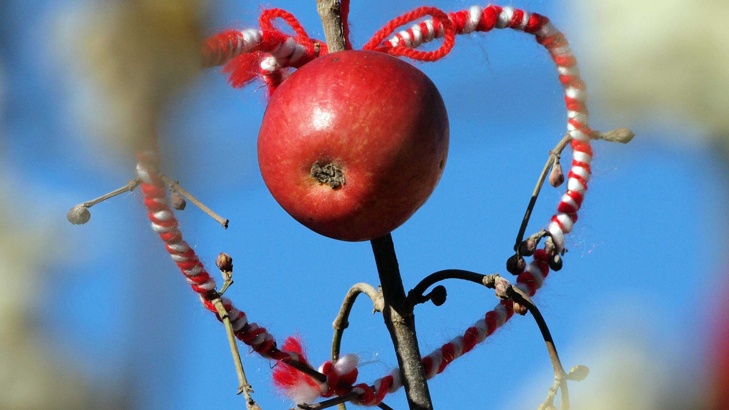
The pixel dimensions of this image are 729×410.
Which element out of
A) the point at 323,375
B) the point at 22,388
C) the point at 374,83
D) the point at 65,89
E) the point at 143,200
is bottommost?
the point at 22,388

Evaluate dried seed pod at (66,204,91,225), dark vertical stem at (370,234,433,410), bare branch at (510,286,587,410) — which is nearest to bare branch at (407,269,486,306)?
dark vertical stem at (370,234,433,410)

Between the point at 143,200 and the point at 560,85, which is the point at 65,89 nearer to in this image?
the point at 143,200

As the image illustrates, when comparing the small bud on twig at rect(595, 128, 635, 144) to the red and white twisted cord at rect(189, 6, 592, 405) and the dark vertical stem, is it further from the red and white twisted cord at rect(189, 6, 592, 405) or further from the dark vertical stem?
the dark vertical stem

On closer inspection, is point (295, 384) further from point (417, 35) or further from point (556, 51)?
point (556, 51)

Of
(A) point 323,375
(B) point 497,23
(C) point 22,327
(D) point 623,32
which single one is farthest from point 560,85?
(C) point 22,327

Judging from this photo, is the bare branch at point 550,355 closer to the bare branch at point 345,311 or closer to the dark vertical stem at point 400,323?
the dark vertical stem at point 400,323

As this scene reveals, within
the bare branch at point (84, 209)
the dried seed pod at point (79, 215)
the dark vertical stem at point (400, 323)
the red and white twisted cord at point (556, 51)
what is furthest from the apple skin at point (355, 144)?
the dried seed pod at point (79, 215)
